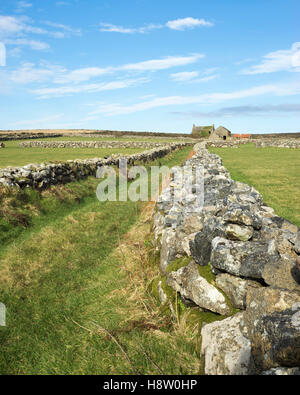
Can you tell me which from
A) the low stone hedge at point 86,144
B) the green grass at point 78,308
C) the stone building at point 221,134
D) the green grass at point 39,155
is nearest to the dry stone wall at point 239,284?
the green grass at point 78,308

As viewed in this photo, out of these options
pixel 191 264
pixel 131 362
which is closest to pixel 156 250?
pixel 191 264

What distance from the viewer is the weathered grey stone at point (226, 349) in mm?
2727

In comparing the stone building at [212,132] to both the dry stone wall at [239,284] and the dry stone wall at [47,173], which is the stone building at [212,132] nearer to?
the dry stone wall at [47,173]

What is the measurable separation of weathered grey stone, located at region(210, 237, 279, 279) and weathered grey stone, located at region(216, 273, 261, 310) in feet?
0.28

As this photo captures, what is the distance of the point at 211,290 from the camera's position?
3.79m

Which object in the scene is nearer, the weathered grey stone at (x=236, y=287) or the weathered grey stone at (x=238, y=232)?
the weathered grey stone at (x=236, y=287)

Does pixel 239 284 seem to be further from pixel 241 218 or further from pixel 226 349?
pixel 241 218

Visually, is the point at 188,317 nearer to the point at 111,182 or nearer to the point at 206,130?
the point at 111,182

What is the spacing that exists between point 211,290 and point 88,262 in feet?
14.2

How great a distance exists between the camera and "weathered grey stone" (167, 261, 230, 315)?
12.1ft

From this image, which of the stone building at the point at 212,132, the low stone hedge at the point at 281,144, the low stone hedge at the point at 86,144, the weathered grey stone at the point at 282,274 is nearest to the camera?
the weathered grey stone at the point at 282,274

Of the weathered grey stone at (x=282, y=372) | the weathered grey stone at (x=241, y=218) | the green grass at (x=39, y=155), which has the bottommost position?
the weathered grey stone at (x=282, y=372)

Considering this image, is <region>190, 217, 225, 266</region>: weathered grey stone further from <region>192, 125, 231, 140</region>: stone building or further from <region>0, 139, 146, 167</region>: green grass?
<region>192, 125, 231, 140</region>: stone building

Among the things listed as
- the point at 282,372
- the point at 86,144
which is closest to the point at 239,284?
A: the point at 282,372
